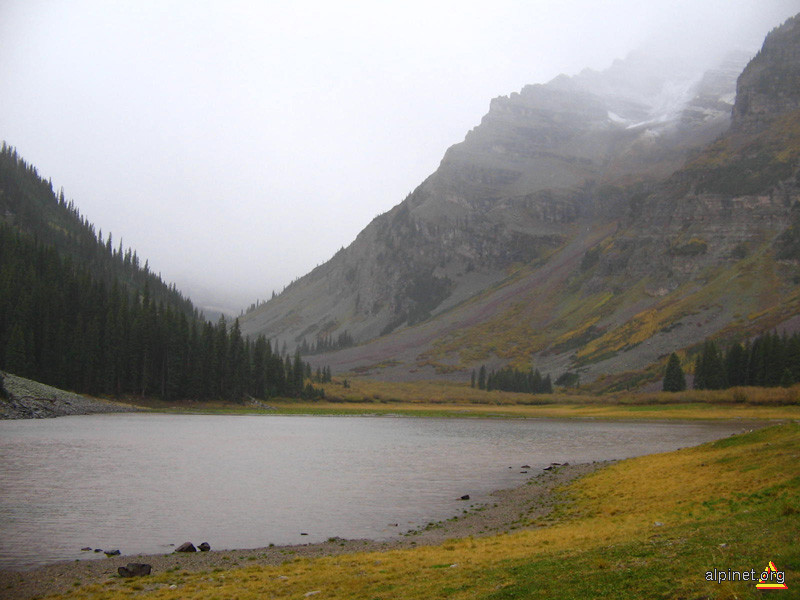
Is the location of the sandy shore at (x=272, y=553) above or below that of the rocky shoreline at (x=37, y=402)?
below

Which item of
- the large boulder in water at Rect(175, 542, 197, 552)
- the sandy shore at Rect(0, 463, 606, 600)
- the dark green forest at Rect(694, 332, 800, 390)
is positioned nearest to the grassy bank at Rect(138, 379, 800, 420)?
the dark green forest at Rect(694, 332, 800, 390)

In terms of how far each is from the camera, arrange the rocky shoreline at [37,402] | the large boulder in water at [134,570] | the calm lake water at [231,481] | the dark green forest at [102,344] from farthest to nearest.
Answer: the dark green forest at [102,344] → the rocky shoreline at [37,402] → the calm lake water at [231,481] → the large boulder in water at [134,570]

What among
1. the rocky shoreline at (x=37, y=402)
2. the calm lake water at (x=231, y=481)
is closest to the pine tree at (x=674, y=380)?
the calm lake water at (x=231, y=481)

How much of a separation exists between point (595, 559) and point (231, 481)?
29.9 metres

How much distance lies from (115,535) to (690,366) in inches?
6790

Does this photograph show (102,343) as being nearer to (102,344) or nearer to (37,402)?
(102,344)

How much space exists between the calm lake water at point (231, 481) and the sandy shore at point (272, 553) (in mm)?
1361

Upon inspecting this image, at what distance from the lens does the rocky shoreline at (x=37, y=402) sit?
82250mm

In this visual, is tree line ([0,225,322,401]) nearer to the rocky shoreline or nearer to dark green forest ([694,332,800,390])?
the rocky shoreline

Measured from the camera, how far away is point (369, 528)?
28125mm

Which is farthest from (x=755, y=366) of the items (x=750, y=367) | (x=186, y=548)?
(x=186, y=548)

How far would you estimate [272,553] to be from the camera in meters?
23.3

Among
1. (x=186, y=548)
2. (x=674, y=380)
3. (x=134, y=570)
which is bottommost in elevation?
(x=186, y=548)

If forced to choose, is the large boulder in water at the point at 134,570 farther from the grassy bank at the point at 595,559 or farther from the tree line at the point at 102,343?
the tree line at the point at 102,343
